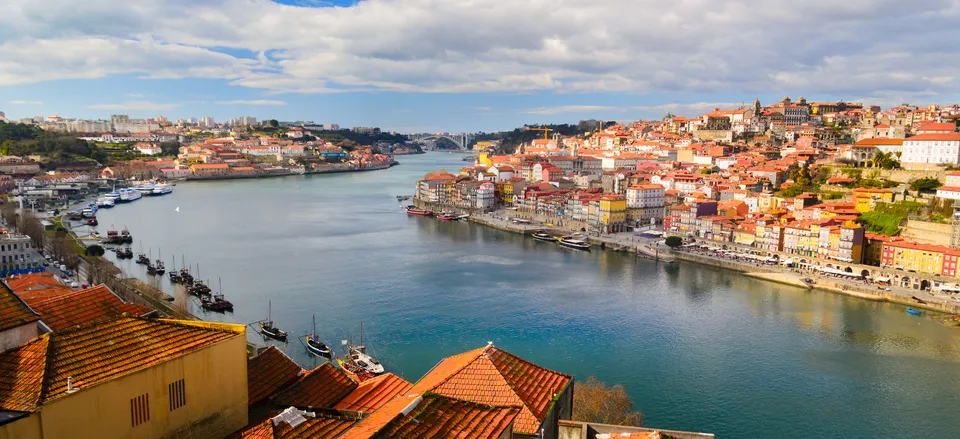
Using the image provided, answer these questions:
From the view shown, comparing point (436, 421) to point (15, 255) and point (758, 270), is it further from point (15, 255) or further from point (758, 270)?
point (758, 270)

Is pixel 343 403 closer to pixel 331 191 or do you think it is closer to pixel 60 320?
pixel 60 320

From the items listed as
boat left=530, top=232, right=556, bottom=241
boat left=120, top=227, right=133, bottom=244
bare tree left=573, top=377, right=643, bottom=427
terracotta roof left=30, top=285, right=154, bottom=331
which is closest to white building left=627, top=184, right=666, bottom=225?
boat left=530, top=232, right=556, bottom=241

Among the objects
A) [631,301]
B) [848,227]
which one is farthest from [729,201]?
[631,301]

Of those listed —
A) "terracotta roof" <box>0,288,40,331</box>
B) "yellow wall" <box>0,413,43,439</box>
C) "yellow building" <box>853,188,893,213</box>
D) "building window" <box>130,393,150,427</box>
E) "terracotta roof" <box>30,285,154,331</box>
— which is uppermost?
"terracotta roof" <box>0,288,40,331</box>

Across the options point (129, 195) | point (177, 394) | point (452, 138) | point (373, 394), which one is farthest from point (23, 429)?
point (452, 138)

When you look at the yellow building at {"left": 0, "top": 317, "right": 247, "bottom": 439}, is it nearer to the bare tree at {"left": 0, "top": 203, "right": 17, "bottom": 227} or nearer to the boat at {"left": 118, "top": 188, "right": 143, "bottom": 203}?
the bare tree at {"left": 0, "top": 203, "right": 17, "bottom": 227}

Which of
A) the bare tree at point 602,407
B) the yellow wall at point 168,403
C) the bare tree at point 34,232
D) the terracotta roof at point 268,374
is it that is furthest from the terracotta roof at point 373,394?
the bare tree at point 34,232
